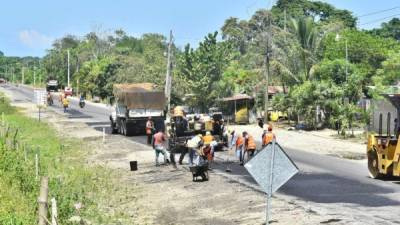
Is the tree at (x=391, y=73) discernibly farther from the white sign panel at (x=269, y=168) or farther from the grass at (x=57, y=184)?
the white sign panel at (x=269, y=168)

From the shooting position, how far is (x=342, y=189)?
66.7 feet

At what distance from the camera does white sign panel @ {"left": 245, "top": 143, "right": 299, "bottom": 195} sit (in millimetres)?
10875

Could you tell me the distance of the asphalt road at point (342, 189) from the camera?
16.1 m

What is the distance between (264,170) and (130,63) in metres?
82.6

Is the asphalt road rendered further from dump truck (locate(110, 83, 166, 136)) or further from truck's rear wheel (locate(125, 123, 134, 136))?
truck's rear wheel (locate(125, 123, 134, 136))

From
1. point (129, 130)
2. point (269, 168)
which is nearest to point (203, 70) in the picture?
point (129, 130)

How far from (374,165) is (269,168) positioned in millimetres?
12718

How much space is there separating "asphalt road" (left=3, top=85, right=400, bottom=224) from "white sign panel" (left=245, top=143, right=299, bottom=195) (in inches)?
164

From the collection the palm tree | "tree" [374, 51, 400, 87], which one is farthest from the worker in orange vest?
the palm tree

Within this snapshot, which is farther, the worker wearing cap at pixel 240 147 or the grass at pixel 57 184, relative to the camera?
the worker wearing cap at pixel 240 147

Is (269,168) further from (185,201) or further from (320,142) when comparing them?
(320,142)

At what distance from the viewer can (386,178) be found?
22.5m

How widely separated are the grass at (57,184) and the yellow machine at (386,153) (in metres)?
8.99

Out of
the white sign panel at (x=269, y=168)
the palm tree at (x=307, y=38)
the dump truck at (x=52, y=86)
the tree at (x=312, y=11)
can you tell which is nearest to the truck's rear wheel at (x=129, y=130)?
the palm tree at (x=307, y=38)
